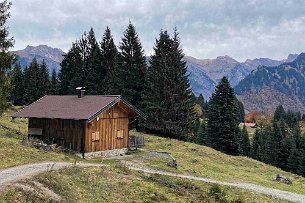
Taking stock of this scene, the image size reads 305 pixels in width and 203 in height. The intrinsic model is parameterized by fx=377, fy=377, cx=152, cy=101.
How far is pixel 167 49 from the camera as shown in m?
61.4

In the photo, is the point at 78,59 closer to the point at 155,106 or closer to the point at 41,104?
the point at 155,106

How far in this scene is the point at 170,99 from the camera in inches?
2286

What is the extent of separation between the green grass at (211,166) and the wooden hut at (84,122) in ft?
11.0

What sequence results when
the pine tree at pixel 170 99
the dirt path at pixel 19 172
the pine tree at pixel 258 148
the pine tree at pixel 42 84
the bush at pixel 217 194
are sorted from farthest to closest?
the pine tree at pixel 258 148
the pine tree at pixel 42 84
the pine tree at pixel 170 99
the bush at pixel 217 194
the dirt path at pixel 19 172

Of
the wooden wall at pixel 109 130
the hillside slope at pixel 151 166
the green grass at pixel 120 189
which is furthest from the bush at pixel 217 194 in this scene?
the wooden wall at pixel 109 130

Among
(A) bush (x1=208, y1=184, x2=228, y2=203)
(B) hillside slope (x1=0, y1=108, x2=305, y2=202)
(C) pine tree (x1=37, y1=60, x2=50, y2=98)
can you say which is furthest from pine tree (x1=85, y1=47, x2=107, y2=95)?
(A) bush (x1=208, y1=184, x2=228, y2=203)

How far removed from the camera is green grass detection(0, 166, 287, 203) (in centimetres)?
1836

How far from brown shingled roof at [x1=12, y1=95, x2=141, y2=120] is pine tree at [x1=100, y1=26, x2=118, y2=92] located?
2738cm

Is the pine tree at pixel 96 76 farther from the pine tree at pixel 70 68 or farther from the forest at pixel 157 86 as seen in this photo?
the pine tree at pixel 70 68

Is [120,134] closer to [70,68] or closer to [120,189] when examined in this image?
[120,189]

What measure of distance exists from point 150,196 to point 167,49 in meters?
43.3

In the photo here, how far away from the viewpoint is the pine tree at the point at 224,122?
63.9 m

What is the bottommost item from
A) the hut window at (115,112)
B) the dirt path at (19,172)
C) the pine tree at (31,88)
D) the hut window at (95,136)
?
the dirt path at (19,172)

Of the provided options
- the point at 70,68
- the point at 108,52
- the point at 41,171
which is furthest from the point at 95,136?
the point at 70,68
